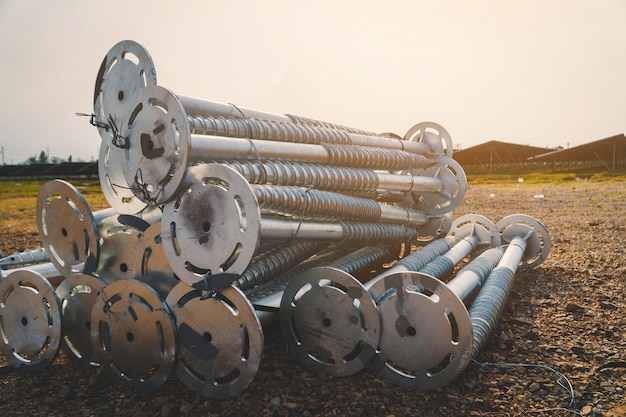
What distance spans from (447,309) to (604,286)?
3939 millimetres

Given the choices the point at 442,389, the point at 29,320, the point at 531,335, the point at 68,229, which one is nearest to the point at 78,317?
the point at 29,320

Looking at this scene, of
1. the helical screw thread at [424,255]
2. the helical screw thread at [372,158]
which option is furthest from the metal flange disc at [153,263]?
the helical screw thread at [424,255]

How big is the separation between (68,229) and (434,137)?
5.17 m

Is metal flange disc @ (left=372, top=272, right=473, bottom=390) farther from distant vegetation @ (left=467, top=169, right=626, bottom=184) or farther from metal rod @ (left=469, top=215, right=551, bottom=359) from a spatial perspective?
distant vegetation @ (left=467, top=169, right=626, bottom=184)

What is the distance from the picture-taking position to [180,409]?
3.17m

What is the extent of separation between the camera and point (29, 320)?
3768mm

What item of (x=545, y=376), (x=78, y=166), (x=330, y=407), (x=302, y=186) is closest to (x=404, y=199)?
(x=302, y=186)

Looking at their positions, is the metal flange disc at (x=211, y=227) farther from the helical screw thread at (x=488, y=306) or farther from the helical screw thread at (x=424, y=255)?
the helical screw thread at (x=424, y=255)

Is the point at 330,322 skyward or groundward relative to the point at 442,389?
skyward

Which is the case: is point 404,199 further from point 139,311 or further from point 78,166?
point 78,166

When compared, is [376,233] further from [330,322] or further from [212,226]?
[212,226]

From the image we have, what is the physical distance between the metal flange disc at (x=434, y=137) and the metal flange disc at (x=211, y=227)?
14.9 feet

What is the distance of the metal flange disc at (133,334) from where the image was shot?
3.33m

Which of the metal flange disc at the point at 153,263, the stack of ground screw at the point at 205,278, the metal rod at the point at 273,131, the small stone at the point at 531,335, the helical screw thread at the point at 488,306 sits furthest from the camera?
the small stone at the point at 531,335
